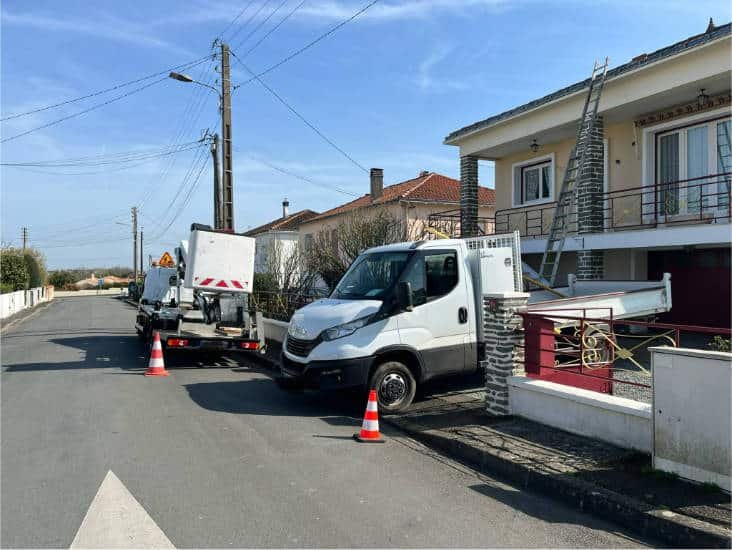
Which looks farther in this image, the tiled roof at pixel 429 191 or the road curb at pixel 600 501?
the tiled roof at pixel 429 191

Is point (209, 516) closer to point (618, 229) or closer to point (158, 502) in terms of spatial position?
point (158, 502)

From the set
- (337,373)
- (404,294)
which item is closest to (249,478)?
(337,373)

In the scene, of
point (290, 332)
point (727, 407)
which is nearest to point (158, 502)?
point (290, 332)

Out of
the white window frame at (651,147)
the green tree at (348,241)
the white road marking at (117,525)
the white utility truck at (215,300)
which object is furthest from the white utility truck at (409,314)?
the green tree at (348,241)

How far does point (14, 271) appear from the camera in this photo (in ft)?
132

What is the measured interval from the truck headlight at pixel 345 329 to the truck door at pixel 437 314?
1.74 ft

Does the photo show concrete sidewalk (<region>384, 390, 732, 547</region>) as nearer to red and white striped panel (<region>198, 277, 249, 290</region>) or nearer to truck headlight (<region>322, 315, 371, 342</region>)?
truck headlight (<region>322, 315, 371, 342</region>)

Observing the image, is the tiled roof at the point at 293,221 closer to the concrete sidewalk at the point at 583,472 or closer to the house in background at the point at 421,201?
the house in background at the point at 421,201

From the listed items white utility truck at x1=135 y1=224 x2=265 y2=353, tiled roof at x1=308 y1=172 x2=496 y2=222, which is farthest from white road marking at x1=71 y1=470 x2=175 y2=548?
tiled roof at x1=308 y1=172 x2=496 y2=222

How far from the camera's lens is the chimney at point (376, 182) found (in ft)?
105

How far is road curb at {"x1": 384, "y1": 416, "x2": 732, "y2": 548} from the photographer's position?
13.3 ft

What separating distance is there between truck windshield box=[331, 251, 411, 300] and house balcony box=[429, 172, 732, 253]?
17.8 feet

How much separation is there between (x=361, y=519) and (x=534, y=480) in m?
1.69

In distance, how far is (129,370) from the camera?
12094 mm
